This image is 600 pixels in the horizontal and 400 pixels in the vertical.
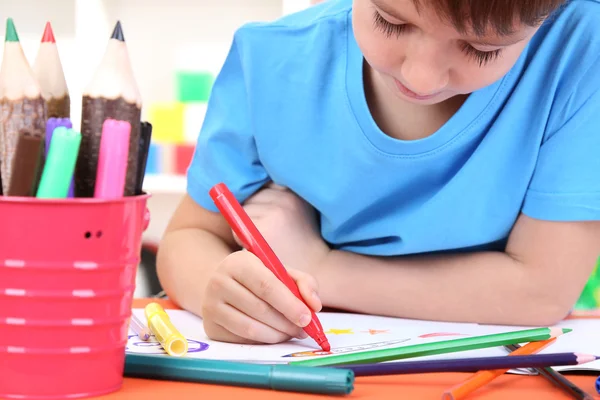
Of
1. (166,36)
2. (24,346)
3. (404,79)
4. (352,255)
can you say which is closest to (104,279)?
(24,346)

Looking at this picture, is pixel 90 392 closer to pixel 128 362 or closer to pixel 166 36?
pixel 128 362

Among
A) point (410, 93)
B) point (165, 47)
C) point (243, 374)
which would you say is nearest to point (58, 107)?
Result: point (243, 374)

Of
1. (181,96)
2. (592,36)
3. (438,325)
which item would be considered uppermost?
(592,36)

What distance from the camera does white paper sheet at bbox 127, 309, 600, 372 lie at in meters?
0.45

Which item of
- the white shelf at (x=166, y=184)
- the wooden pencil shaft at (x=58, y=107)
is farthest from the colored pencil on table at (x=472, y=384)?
the white shelf at (x=166, y=184)

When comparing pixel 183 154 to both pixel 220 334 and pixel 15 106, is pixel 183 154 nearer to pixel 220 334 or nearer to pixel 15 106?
pixel 220 334

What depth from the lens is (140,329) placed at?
0.50m

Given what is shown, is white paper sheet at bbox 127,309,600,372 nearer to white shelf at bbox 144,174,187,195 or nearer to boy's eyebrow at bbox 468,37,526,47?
boy's eyebrow at bbox 468,37,526,47

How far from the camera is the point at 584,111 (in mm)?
619

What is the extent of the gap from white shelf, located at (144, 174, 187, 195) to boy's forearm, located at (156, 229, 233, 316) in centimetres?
73

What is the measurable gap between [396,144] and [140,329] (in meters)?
0.28

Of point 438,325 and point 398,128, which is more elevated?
point 398,128

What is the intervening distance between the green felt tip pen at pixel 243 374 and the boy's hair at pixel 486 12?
21cm

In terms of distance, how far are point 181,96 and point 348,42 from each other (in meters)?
0.92
